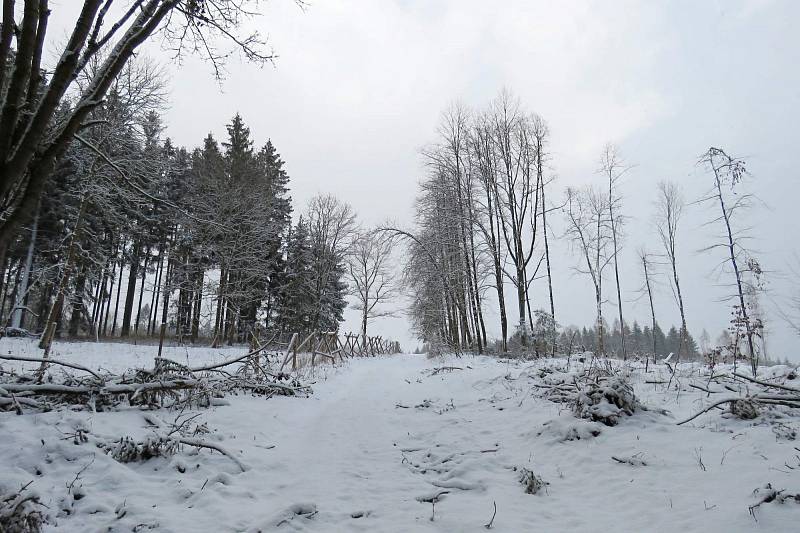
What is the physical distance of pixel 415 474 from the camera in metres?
3.90

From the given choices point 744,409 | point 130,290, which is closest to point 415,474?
point 744,409

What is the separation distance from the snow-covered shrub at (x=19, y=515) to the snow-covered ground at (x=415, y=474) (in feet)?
0.60

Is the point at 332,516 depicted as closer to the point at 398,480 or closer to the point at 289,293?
the point at 398,480

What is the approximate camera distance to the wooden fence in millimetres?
11384

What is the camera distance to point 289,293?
28.0m

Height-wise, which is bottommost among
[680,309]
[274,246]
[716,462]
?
[716,462]

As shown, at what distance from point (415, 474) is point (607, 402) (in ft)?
8.92

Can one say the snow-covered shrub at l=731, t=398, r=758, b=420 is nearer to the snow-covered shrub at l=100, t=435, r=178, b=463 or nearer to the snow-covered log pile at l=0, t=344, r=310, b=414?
the snow-covered shrub at l=100, t=435, r=178, b=463

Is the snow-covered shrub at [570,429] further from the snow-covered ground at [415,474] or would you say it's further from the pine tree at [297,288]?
the pine tree at [297,288]

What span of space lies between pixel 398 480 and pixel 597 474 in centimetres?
190

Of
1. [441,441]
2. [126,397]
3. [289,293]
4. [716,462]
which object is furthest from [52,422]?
[289,293]

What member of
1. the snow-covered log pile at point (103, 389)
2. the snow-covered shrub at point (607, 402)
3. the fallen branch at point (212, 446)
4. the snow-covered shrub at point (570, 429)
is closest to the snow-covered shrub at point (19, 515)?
the fallen branch at point (212, 446)

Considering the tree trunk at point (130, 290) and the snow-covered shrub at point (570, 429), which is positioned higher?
the tree trunk at point (130, 290)

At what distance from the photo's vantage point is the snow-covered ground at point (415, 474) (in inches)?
105
